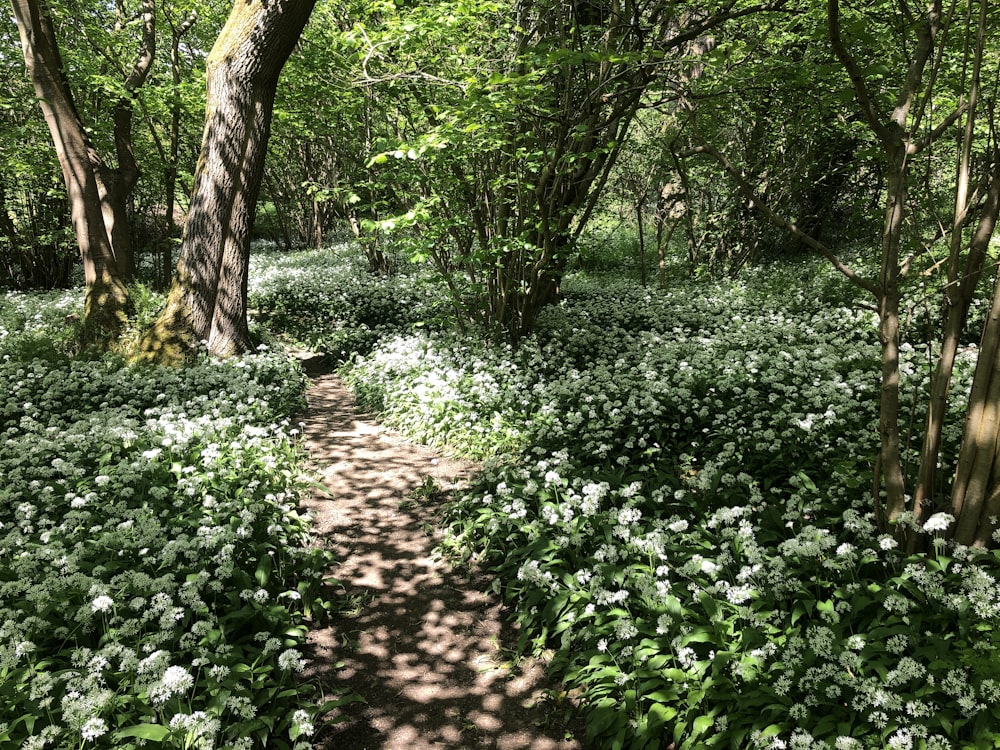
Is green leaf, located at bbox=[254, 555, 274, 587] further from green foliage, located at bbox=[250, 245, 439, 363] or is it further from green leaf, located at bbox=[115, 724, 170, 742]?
green foliage, located at bbox=[250, 245, 439, 363]

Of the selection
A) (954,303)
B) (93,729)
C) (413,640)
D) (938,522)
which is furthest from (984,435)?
(93,729)

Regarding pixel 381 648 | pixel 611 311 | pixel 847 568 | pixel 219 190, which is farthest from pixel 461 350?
pixel 847 568

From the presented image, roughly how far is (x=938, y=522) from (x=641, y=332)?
6123 millimetres

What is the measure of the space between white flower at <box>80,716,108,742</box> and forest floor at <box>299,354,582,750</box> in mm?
1205

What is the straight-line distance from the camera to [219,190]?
885 centimetres

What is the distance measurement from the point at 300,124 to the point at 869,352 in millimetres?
13543

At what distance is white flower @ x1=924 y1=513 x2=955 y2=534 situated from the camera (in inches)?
132

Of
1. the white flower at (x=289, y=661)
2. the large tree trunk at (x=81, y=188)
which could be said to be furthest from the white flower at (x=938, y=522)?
the large tree trunk at (x=81, y=188)

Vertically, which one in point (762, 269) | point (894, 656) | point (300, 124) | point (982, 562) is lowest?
point (894, 656)

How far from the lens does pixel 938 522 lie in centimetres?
339

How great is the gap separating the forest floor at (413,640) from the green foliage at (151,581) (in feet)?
0.99

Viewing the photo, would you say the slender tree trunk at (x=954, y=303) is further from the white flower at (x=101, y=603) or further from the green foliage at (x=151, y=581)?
the white flower at (x=101, y=603)

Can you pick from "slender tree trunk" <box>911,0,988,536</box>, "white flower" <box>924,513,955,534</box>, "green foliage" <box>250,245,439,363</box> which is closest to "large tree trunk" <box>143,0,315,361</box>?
"green foliage" <box>250,245,439,363</box>

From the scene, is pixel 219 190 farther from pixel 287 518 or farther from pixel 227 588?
pixel 227 588
